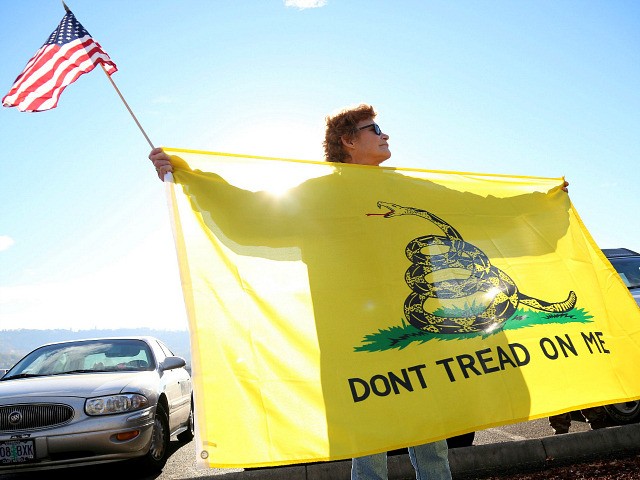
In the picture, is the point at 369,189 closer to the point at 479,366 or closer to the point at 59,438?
the point at 479,366

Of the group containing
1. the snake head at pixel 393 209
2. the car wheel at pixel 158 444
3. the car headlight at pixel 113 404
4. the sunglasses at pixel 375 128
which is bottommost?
the car wheel at pixel 158 444

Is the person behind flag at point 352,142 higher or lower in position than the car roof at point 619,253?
lower

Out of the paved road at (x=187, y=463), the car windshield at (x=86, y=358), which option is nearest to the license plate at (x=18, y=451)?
the paved road at (x=187, y=463)

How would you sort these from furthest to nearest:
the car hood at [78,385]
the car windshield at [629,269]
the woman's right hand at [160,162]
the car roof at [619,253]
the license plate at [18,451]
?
the car roof at [619,253]
the car windshield at [629,269]
the car hood at [78,385]
the license plate at [18,451]
the woman's right hand at [160,162]

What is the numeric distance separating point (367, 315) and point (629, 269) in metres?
6.93

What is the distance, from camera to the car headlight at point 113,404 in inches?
219

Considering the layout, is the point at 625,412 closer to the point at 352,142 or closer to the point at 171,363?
the point at 352,142

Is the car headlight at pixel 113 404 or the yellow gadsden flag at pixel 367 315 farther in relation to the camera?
the car headlight at pixel 113 404

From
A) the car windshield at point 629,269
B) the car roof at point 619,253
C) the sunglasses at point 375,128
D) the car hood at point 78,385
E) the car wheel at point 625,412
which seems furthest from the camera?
the car roof at point 619,253

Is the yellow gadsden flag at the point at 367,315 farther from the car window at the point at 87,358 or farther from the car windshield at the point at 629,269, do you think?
the car windshield at the point at 629,269

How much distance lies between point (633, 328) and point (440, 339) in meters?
1.61

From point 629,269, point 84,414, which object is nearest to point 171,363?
point 84,414

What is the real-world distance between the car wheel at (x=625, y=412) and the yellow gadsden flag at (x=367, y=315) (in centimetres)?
329

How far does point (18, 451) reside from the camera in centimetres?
537
